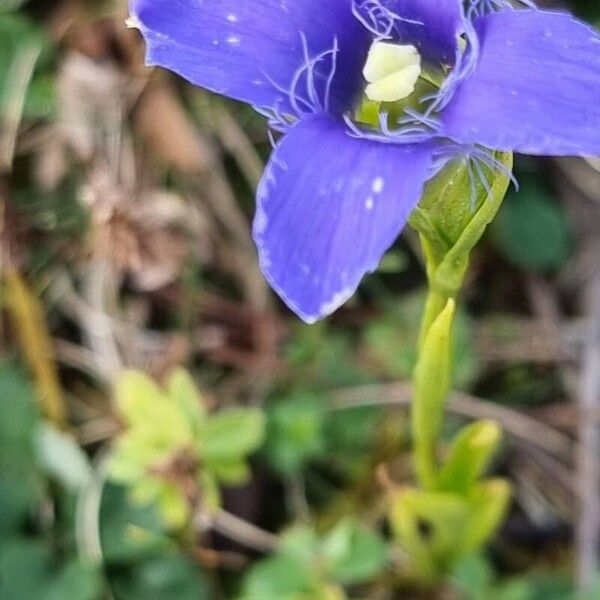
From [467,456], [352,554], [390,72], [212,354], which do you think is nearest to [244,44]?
[390,72]

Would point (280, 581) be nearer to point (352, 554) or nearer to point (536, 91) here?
point (352, 554)

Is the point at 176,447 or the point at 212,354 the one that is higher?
the point at 176,447

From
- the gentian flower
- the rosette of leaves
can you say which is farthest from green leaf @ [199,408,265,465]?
the gentian flower

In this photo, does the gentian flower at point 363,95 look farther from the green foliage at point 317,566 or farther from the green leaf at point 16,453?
the green leaf at point 16,453

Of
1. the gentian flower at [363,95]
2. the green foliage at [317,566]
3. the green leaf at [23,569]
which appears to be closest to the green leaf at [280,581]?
the green foliage at [317,566]

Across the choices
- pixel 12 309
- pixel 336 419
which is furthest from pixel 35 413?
pixel 336 419

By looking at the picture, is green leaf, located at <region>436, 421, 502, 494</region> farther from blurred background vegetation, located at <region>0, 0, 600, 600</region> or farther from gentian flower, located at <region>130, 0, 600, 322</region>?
gentian flower, located at <region>130, 0, 600, 322</region>

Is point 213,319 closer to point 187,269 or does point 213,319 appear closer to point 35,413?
point 187,269
